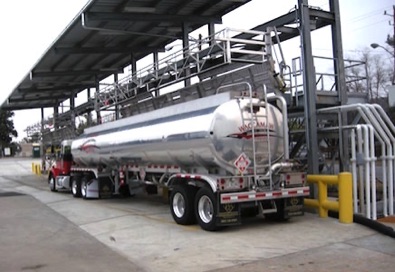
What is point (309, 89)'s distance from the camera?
12602 mm

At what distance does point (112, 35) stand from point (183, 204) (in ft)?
42.3

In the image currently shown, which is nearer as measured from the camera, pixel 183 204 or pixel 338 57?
pixel 183 204

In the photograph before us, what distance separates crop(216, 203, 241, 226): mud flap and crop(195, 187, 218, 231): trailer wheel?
5.4 inches

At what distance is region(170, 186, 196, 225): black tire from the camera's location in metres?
10.9

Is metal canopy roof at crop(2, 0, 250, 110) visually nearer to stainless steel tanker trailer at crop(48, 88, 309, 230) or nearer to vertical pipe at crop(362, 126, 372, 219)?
stainless steel tanker trailer at crop(48, 88, 309, 230)

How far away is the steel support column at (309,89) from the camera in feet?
41.2

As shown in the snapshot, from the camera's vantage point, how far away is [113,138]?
1577 cm

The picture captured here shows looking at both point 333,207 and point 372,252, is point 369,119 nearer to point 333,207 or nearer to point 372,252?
point 333,207

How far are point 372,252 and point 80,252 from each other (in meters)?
5.18

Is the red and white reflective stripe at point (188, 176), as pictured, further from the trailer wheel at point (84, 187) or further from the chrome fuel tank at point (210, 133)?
the trailer wheel at point (84, 187)

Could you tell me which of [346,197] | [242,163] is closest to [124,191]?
[242,163]

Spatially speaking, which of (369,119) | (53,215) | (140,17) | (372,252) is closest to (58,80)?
(140,17)

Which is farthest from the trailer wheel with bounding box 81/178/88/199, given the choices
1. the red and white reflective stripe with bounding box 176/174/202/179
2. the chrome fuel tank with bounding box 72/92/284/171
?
the red and white reflective stripe with bounding box 176/174/202/179

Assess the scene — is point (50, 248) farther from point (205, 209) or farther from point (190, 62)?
point (190, 62)
